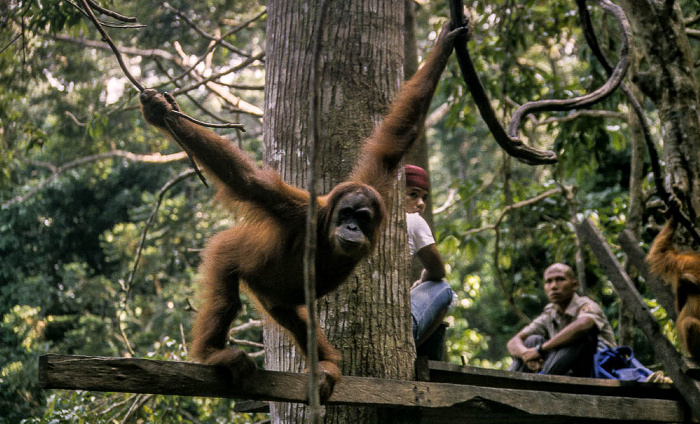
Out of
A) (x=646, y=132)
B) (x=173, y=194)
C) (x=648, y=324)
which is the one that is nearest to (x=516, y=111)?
(x=646, y=132)

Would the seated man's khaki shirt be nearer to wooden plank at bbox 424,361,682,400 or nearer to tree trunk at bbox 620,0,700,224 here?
wooden plank at bbox 424,361,682,400

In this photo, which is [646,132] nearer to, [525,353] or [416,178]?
[416,178]

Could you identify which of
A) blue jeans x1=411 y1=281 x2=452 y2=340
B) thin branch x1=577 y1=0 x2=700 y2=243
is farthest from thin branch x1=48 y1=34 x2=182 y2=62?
thin branch x1=577 y1=0 x2=700 y2=243

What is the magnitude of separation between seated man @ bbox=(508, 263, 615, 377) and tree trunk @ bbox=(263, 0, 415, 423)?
6.13 ft

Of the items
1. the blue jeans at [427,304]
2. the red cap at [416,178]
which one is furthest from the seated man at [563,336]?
the red cap at [416,178]

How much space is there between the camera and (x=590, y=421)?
417cm

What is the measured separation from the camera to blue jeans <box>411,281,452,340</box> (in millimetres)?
3576

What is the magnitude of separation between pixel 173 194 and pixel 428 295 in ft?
33.3

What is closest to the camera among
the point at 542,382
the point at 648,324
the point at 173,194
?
the point at 542,382

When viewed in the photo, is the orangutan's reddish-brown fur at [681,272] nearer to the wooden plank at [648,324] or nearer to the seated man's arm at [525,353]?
the wooden plank at [648,324]

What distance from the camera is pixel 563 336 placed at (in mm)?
4559

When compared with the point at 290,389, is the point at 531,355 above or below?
above

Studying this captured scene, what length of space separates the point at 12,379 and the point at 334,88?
23.0ft

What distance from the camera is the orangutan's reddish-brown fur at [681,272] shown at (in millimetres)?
4602
